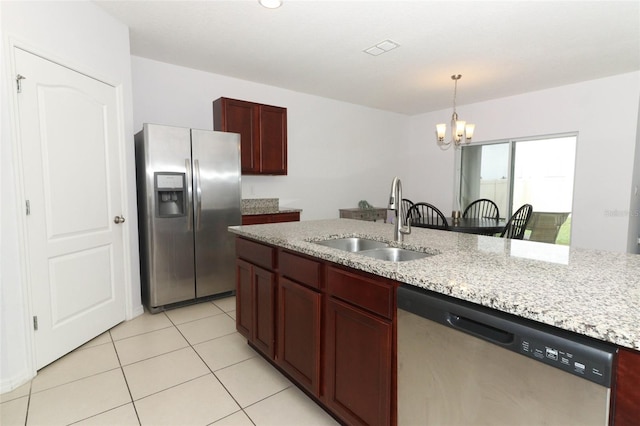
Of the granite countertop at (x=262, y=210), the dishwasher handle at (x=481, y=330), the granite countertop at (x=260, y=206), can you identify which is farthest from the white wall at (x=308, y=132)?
the dishwasher handle at (x=481, y=330)

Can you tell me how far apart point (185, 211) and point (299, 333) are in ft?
6.47

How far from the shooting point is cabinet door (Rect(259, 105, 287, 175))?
4.03 m

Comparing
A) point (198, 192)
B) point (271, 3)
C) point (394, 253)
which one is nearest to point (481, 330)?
point (394, 253)

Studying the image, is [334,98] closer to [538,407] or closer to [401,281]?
[401,281]

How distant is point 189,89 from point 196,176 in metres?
1.30

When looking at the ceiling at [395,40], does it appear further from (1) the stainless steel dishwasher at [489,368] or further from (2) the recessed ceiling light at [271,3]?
(1) the stainless steel dishwasher at [489,368]

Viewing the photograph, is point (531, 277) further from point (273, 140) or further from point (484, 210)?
point (484, 210)

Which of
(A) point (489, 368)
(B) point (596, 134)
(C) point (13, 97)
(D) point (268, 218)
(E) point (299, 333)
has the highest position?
(B) point (596, 134)

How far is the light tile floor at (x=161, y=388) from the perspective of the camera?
1706 millimetres

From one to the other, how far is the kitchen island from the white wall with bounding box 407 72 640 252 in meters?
3.38

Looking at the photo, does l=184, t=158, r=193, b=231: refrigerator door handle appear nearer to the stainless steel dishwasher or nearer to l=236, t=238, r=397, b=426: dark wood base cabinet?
l=236, t=238, r=397, b=426: dark wood base cabinet

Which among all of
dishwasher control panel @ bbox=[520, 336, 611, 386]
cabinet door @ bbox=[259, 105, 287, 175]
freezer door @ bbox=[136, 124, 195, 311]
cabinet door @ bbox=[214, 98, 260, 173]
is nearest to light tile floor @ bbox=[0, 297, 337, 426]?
freezer door @ bbox=[136, 124, 195, 311]

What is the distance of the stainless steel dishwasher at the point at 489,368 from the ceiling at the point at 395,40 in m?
2.39

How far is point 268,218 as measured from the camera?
3977 mm
